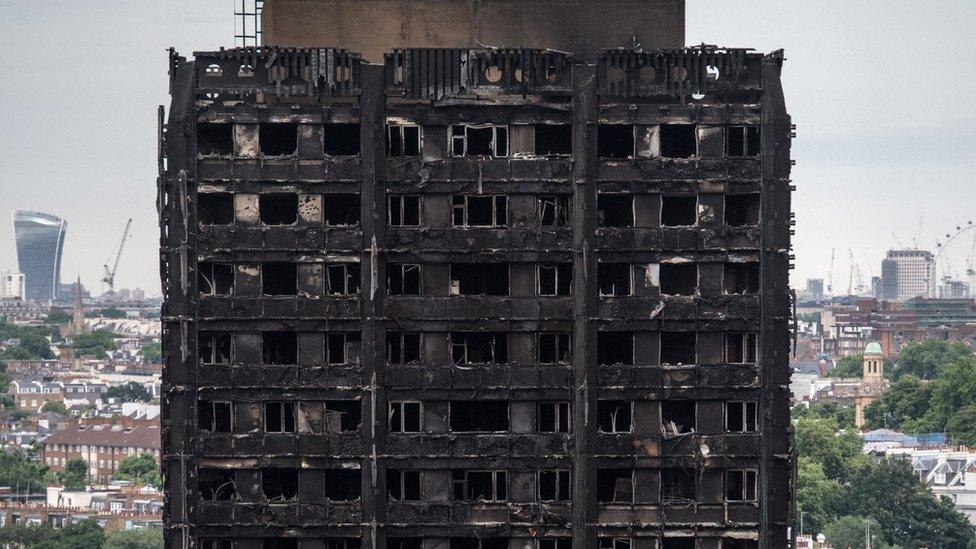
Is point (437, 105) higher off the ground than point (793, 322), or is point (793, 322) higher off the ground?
point (437, 105)

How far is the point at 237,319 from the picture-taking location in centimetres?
6531

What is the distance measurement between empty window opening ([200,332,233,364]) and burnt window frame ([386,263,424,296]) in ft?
18.1

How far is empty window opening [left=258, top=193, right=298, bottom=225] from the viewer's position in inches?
2581

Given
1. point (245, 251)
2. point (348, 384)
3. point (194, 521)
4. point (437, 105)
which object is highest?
point (437, 105)

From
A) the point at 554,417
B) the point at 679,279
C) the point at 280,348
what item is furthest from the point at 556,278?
the point at 280,348

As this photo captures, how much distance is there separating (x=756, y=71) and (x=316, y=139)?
14684 mm

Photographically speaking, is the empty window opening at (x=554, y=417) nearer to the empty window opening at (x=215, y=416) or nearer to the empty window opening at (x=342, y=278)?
the empty window opening at (x=342, y=278)

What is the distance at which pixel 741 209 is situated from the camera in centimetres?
6606

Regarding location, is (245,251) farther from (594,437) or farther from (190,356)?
(594,437)

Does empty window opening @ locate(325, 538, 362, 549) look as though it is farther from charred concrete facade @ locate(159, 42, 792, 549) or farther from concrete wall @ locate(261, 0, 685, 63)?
concrete wall @ locate(261, 0, 685, 63)

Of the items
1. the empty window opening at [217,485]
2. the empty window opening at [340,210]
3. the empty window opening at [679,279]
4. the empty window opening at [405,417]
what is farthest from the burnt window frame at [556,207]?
the empty window opening at [217,485]

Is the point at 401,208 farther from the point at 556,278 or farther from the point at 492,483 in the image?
the point at 492,483

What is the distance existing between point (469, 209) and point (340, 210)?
4.26m

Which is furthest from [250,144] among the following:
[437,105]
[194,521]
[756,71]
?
[756,71]
